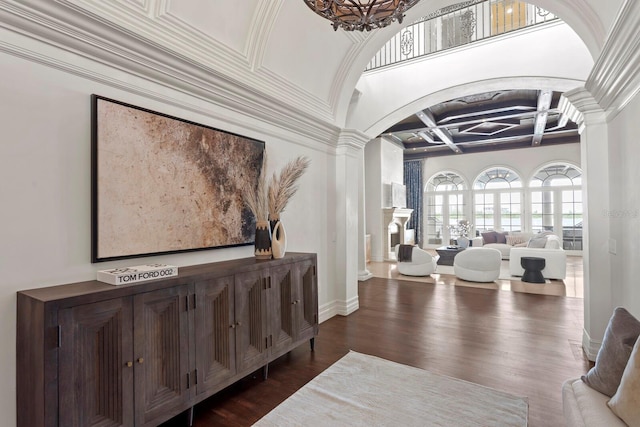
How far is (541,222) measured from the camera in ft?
34.9

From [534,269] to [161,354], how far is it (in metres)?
6.89

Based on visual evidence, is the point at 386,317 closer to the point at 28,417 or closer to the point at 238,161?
the point at 238,161

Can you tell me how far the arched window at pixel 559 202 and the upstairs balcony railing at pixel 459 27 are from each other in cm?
734

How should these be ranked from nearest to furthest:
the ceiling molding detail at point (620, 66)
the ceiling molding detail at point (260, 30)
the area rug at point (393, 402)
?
1. the ceiling molding detail at point (620, 66)
2. the area rug at point (393, 402)
3. the ceiling molding detail at point (260, 30)

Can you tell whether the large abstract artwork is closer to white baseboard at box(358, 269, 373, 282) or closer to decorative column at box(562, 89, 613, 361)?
decorative column at box(562, 89, 613, 361)

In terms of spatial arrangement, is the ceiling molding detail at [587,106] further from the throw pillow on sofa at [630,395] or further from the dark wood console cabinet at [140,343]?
the dark wood console cabinet at [140,343]

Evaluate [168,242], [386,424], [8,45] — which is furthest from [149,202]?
[386,424]

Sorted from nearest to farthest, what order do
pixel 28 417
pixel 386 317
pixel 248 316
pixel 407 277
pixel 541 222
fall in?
pixel 28 417 < pixel 248 316 < pixel 386 317 < pixel 407 277 < pixel 541 222

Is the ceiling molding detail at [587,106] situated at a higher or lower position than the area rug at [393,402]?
higher

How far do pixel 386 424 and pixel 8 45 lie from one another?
3.05 meters

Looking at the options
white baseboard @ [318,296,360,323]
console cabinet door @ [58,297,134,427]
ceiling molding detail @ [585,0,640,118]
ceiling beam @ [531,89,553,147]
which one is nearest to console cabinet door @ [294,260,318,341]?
white baseboard @ [318,296,360,323]

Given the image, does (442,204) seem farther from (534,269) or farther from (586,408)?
(586,408)

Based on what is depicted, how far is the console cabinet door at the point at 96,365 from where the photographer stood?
152 cm

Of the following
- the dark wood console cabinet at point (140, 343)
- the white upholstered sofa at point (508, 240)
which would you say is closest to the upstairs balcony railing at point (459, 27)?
the dark wood console cabinet at point (140, 343)
